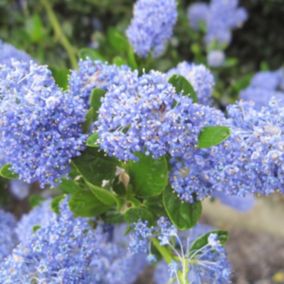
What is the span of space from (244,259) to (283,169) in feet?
6.42

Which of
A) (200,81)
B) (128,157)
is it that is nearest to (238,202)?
(200,81)

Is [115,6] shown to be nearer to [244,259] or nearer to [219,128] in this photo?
[244,259]

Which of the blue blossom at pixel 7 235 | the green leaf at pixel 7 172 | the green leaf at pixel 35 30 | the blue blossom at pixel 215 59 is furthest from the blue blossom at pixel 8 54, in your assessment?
the blue blossom at pixel 215 59

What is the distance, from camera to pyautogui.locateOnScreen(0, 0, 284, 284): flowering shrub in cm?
120

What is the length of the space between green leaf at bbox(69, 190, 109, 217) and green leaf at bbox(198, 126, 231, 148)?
337 mm

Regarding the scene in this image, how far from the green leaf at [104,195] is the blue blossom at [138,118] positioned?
0.16 meters

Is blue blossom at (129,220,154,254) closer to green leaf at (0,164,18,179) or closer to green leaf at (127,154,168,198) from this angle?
green leaf at (127,154,168,198)

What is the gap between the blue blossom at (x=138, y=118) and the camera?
46.4 inches

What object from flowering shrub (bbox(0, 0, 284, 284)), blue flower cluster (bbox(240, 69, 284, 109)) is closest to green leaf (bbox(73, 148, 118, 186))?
flowering shrub (bbox(0, 0, 284, 284))

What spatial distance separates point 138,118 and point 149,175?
0.22 metres

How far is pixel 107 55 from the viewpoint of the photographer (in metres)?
2.37

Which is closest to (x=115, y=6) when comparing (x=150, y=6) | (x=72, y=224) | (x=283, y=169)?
(x=150, y=6)

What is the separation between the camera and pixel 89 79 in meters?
1.42

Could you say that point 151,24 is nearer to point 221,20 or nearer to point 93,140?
point 93,140
